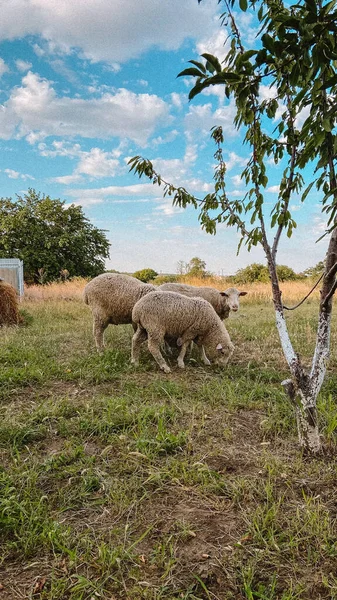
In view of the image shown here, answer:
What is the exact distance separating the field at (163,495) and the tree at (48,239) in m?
23.9

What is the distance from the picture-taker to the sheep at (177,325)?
5.11 meters

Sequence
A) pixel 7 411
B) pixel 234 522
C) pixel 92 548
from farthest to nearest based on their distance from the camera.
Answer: pixel 7 411 < pixel 234 522 < pixel 92 548

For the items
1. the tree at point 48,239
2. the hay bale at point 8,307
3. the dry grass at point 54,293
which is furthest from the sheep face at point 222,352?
the tree at point 48,239

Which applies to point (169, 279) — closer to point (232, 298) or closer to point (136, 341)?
point (232, 298)

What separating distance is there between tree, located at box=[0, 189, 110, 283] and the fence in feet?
30.6

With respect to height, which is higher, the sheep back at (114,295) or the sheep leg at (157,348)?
the sheep back at (114,295)

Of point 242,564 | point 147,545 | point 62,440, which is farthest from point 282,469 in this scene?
point 62,440

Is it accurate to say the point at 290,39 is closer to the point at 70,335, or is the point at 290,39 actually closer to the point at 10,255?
the point at 70,335

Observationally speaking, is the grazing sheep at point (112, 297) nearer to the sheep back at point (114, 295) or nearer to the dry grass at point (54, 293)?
the sheep back at point (114, 295)

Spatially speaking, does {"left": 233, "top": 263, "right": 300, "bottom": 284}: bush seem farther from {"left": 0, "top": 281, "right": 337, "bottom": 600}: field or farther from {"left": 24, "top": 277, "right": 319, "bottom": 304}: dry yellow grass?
{"left": 0, "top": 281, "right": 337, "bottom": 600}: field

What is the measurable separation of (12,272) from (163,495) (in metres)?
16.0

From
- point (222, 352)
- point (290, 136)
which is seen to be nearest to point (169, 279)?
point (222, 352)

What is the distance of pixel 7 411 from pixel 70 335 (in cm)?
424

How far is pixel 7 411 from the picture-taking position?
3654 millimetres
